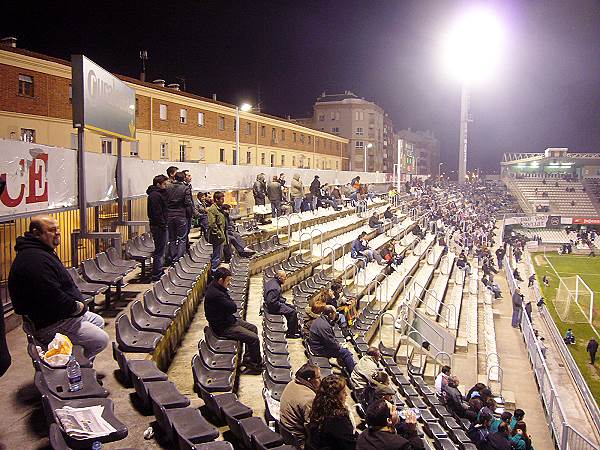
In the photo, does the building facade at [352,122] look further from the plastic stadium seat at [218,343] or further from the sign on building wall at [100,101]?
Result: the plastic stadium seat at [218,343]

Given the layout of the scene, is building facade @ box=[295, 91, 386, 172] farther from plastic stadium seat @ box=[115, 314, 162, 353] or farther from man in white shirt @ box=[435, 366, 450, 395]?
plastic stadium seat @ box=[115, 314, 162, 353]

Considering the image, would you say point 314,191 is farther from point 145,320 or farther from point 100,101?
point 145,320

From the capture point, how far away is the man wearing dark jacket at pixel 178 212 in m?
10.5

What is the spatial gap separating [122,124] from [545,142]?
151m

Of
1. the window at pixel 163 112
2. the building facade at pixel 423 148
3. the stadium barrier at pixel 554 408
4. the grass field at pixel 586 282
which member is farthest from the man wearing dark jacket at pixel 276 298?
the building facade at pixel 423 148

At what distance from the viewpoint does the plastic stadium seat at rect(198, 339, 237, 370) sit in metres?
6.56

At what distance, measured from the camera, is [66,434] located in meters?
3.86

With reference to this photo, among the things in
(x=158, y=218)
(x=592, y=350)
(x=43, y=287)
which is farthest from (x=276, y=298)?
(x=592, y=350)

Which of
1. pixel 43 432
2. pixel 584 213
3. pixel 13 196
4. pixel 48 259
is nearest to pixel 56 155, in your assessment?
pixel 13 196

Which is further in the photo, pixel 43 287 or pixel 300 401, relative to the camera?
pixel 300 401

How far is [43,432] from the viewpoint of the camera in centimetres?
446

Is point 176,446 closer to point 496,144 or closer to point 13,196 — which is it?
point 13,196

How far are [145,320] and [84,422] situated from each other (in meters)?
2.83

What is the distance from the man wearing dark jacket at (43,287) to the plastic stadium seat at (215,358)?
1814 mm
